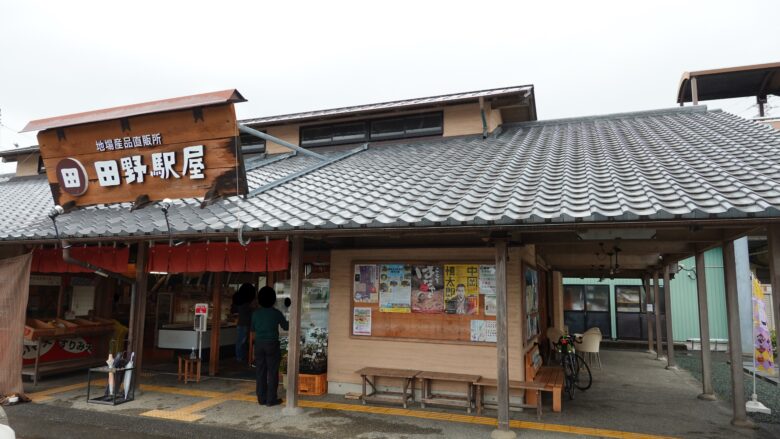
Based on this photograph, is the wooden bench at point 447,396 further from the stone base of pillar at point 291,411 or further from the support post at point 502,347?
the stone base of pillar at point 291,411

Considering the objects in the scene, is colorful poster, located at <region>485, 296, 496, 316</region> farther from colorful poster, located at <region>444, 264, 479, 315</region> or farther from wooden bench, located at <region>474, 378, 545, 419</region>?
wooden bench, located at <region>474, 378, 545, 419</region>

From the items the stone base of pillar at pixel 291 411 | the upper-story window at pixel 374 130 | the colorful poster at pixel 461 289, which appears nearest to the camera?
the stone base of pillar at pixel 291 411

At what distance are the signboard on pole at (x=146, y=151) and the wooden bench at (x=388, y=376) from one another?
370 cm

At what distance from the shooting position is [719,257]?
1791 cm

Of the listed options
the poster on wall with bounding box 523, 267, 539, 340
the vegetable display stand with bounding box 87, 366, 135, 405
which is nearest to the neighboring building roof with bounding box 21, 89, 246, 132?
the vegetable display stand with bounding box 87, 366, 135, 405

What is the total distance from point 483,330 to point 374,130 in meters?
6.18

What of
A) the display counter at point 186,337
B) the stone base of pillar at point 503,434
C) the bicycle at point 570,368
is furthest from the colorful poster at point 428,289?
the display counter at point 186,337

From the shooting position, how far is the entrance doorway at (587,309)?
19.9m

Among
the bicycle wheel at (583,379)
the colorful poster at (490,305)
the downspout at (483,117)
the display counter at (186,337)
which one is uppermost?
the downspout at (483,117)

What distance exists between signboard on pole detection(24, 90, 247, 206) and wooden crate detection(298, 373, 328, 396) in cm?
347

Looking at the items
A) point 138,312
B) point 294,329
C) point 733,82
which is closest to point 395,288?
point 294,329

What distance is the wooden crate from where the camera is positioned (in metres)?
8.48

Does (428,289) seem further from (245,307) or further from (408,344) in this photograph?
(245,307)

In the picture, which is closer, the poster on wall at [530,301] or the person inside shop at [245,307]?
the poster on wall at [530,301]
